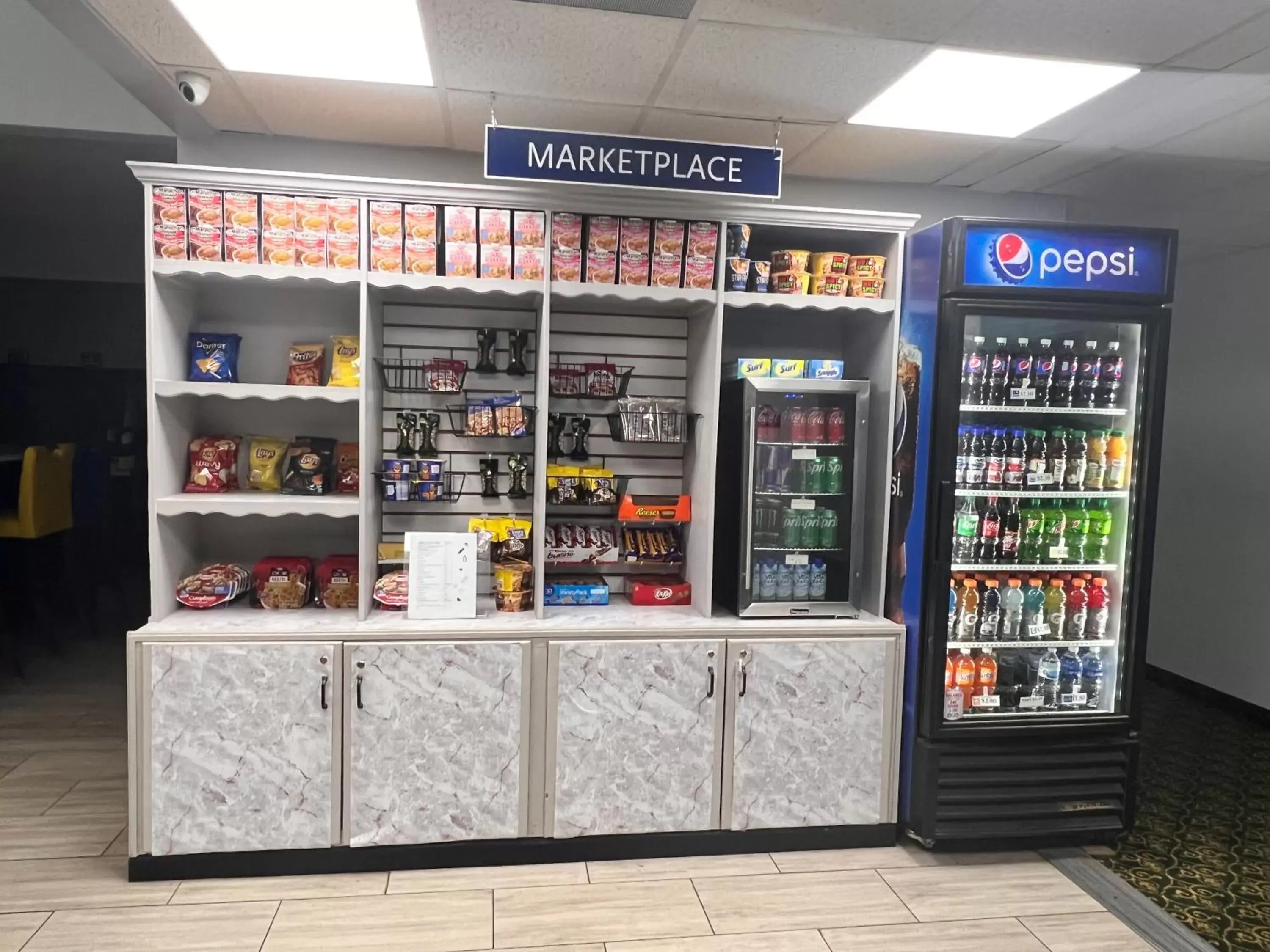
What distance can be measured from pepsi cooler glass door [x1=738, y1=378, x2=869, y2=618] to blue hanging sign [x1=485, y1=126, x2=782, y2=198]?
866mm

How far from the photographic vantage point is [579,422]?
3697 mm

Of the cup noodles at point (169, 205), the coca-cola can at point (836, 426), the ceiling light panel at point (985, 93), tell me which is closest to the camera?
the ceiling light panel at point (985, 93)

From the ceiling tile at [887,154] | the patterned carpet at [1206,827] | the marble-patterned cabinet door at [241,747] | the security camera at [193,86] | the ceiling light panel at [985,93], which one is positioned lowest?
the patterned carpet at [1206,827]

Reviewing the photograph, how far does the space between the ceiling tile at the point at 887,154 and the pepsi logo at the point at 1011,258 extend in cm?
49

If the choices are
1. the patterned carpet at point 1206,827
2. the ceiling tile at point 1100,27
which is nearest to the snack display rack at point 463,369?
the ceiling tile at point 1100,27

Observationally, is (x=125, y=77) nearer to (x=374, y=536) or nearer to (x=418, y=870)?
(x=374, y=536)

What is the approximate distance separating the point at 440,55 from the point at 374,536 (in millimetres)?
1800

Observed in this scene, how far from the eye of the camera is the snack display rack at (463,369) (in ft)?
10.3

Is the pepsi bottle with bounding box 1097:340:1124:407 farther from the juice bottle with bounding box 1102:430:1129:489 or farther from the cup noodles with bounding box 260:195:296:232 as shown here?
the cup noodles with bounding box 260:195:296:232

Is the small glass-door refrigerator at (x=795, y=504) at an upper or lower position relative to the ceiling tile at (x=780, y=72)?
lower

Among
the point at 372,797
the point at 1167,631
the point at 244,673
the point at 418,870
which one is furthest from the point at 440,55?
the point at 1167,631

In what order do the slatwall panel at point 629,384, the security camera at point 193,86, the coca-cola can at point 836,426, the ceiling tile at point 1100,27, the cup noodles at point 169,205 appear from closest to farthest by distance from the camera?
the ceiling tile at point 1100,27
the security camera at point 193,86
the cup noodles at point 169,205
the coca-cola can at point 836,426
the slatwall panel at point 629,384

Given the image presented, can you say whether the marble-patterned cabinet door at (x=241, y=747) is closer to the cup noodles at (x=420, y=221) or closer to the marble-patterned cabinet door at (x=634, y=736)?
the marble-patterned cabinet door at (x=634, y=736)

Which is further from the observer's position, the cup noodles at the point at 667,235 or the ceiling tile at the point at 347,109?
the cup noodles at the point at 667,235
